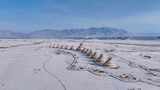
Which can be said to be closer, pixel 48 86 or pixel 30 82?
pixel 48 86

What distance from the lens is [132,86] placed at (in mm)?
9008

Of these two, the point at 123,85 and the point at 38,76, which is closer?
the point at 123,85

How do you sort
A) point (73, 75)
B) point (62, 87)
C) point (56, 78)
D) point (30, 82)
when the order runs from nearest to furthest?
point (62, 87) < point (30, 82) < point (56, 78) < point (73, 75)

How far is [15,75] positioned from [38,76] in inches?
47.3

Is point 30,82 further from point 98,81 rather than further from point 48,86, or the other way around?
point 98,81

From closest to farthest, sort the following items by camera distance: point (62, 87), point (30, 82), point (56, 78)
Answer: point (62, 87), point (30, 82), point (56, 78)

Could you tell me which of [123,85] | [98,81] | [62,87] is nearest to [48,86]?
[62,87]

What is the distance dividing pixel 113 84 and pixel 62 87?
211 cm

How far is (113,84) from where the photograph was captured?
942cm

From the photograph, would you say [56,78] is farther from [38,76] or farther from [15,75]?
[15,75]

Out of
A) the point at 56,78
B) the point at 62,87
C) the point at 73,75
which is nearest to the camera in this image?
the point at 62,87

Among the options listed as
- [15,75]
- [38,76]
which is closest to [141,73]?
[38,76]

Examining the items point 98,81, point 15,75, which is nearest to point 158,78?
point 98,81

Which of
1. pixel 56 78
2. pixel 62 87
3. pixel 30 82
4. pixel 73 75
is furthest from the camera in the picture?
pixel 73 75
